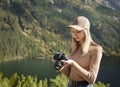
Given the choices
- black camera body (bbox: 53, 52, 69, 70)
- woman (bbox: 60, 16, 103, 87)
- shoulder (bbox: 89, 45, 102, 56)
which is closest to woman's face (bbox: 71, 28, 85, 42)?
woman (bbox: 60, 16, 103, 87)

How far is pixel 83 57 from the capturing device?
22.0 feet

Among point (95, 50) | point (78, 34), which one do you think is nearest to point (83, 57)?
point (95, 50)

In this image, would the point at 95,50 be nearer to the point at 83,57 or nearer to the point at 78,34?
the point at 83,57

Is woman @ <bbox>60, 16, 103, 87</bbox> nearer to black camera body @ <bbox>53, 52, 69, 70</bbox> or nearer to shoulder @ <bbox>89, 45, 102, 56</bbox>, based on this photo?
shoulder @ <bbox>89, 45, 102, 56</bbox>

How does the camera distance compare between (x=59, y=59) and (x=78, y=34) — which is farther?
(x=78, y=34)

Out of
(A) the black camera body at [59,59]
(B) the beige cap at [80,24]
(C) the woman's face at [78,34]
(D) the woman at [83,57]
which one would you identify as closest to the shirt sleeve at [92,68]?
(D) the woman at [83,57]

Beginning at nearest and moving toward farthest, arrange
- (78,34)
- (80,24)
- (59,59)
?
(59,59), (80,24), (78,34)

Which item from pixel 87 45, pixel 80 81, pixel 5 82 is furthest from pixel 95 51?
pixel 5 82

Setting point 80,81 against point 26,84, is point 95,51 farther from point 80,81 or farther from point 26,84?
point 26,84

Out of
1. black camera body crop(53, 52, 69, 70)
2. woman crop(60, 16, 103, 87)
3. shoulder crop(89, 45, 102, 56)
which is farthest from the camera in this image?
shoulder crop(89, 45, 102, 56)

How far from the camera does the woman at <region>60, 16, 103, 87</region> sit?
641cm

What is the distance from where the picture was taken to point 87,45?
6.63 m

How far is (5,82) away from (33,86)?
6.15 metres

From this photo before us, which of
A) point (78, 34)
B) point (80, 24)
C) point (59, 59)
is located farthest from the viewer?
point (78, 34)
